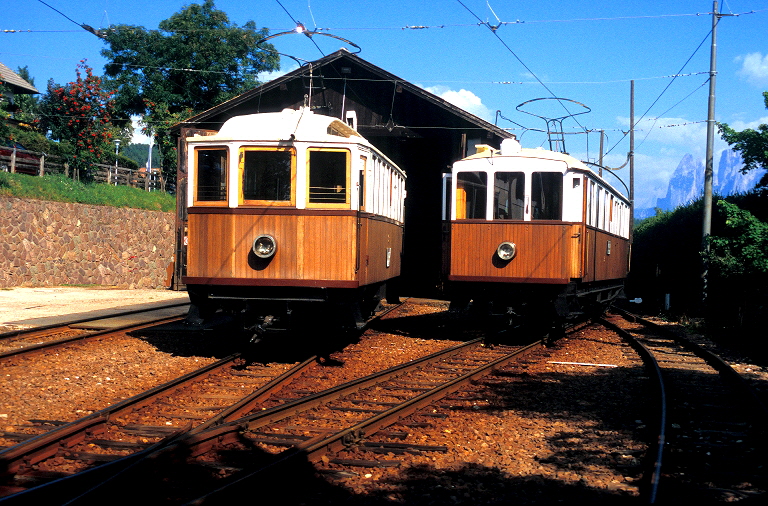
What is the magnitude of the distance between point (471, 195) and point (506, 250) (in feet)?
3.65

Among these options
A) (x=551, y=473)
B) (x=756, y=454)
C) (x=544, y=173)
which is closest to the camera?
(x=551, y=473)

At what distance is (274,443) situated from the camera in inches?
228

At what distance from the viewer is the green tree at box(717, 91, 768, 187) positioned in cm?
1558

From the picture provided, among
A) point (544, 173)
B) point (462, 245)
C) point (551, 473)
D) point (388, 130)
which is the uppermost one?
point (388, 130)

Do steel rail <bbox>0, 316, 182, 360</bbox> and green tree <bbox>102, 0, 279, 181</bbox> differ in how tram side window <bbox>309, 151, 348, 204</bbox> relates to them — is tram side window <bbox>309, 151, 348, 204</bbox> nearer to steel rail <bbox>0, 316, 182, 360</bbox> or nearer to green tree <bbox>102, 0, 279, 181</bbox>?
steel rail <bbox>0, 316, 182, 360</bbox>

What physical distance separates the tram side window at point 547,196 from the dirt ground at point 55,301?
8.68m

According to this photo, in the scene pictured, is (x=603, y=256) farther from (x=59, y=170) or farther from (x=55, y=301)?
(x=59, y=170)

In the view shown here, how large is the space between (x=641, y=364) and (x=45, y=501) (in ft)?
27.9

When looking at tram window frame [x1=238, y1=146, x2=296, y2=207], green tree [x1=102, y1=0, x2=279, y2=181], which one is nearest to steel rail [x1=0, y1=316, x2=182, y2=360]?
tram window frame [x1=238, y1=146, x2=296, y2=207]

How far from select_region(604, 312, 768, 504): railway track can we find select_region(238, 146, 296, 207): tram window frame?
4.88m

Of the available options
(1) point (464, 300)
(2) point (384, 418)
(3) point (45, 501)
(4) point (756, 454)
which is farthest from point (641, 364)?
(3) point (45, 501)

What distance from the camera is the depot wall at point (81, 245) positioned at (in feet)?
76.4

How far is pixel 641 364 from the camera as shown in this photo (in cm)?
1076

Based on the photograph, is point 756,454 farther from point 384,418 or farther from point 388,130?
point 388,130
